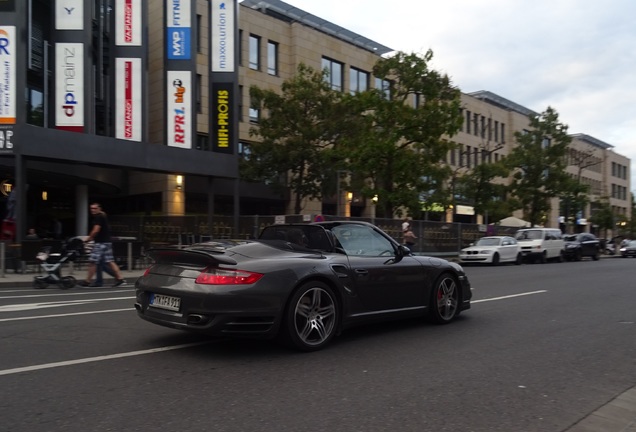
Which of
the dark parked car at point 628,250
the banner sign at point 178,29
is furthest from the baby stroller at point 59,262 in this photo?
the dark parked car at point 628,250

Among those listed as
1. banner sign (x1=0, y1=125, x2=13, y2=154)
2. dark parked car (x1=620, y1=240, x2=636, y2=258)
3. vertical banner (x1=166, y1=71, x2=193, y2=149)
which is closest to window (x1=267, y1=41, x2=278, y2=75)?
vertical banner (x1=166, y1=71, x2=193, y2=149)

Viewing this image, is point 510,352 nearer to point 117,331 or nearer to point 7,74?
point 117,331

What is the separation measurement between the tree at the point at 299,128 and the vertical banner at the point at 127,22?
7.06m

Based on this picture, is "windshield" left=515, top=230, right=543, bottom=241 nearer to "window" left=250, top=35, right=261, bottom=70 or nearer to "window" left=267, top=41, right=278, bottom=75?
Answer: "window" left=267, top=41, right=278, bottom=75

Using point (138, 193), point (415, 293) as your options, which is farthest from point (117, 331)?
point (138, 193)

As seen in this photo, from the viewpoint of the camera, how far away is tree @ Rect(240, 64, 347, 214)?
1077 inches

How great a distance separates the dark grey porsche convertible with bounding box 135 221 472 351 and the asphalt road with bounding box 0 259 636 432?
0.35 meters

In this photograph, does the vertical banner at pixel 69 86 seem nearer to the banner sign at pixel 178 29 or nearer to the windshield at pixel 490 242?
the banner sign at pixel 178 29

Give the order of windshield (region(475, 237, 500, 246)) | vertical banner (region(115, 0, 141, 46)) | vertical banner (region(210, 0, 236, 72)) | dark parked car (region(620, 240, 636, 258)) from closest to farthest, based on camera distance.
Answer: vertical banner (region(115, 0, 141, 46)) → vertical banner (region(210, 0, 236, 72)) → windshield (region(475, 237, 500, 246)) → dark parked car (region(620, 240, 636, 258))

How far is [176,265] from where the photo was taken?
560cm

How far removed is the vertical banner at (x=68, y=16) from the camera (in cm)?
2108

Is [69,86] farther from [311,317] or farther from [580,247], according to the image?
[580,247]

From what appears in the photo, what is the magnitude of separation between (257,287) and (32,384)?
6.65 ft

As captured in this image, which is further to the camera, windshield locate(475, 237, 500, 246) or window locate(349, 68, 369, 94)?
window locate(349, 68, 369, 94)
